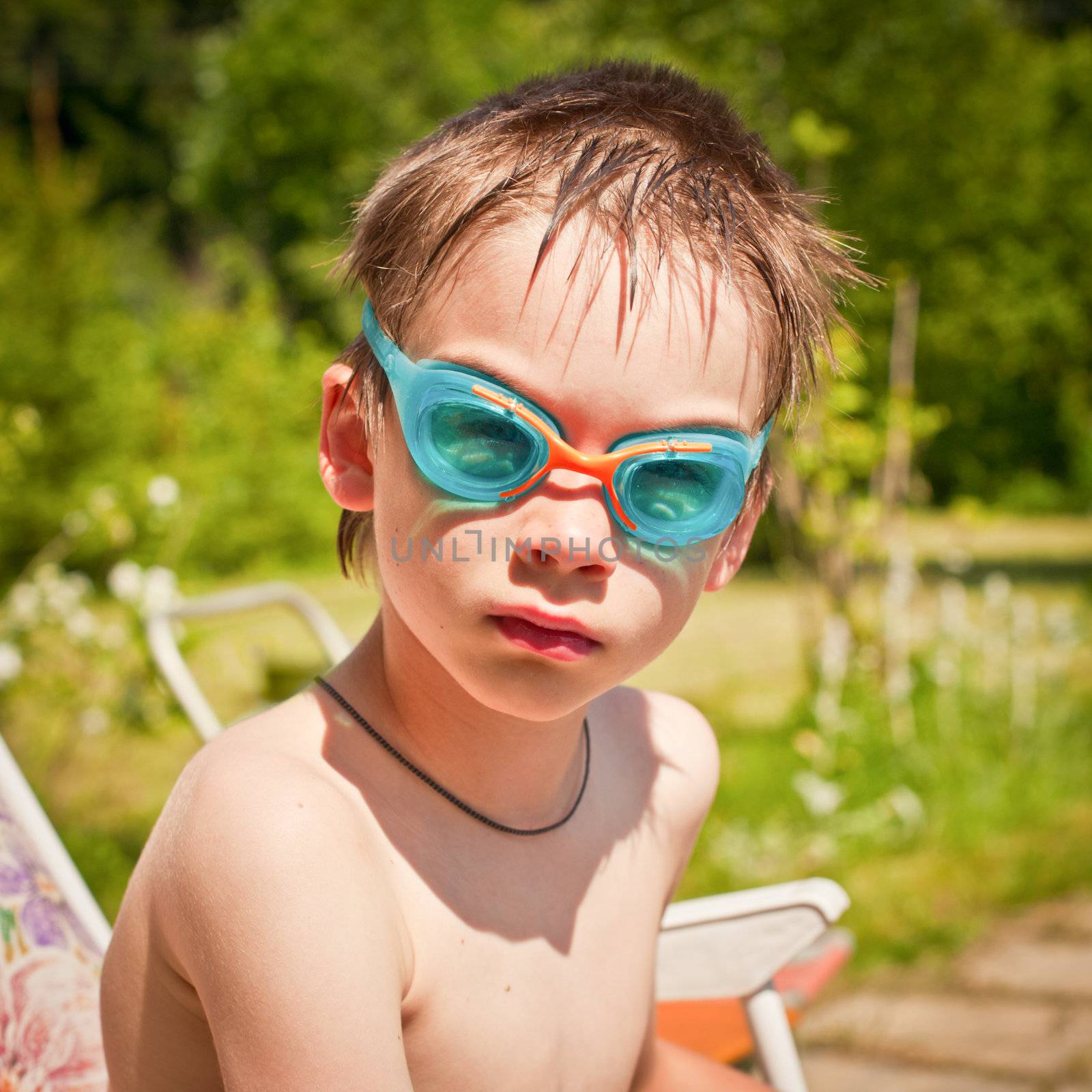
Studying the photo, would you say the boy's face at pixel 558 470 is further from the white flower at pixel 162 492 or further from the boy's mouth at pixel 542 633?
the white flower at pixel 162 492

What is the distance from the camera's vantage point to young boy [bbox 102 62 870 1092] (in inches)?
38.2

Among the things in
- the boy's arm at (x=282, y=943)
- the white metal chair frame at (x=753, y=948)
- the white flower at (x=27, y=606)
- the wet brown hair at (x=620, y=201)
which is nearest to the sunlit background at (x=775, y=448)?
the white flower at (x=27, y=606)

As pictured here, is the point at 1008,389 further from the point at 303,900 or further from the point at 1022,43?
the point at 303,900

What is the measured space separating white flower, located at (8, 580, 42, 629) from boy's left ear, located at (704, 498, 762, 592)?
2.96 metres

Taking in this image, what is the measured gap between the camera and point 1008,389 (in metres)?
15.3

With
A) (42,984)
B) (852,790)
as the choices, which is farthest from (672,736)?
(852,790)

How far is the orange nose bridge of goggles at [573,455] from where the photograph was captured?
3.24 ft

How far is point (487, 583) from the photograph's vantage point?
1001 millimetres

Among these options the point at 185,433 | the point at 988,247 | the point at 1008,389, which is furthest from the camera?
the point at 1008,389

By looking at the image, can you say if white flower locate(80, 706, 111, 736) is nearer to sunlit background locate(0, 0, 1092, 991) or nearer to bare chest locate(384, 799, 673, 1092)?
sunlit background locate(0, 0, 1092, 991)

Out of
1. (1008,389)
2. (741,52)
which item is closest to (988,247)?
(741,52)

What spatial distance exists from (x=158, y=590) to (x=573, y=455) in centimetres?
257

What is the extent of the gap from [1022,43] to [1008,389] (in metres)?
4.15

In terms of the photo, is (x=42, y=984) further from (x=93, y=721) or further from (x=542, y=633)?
(x=93, y=721)
